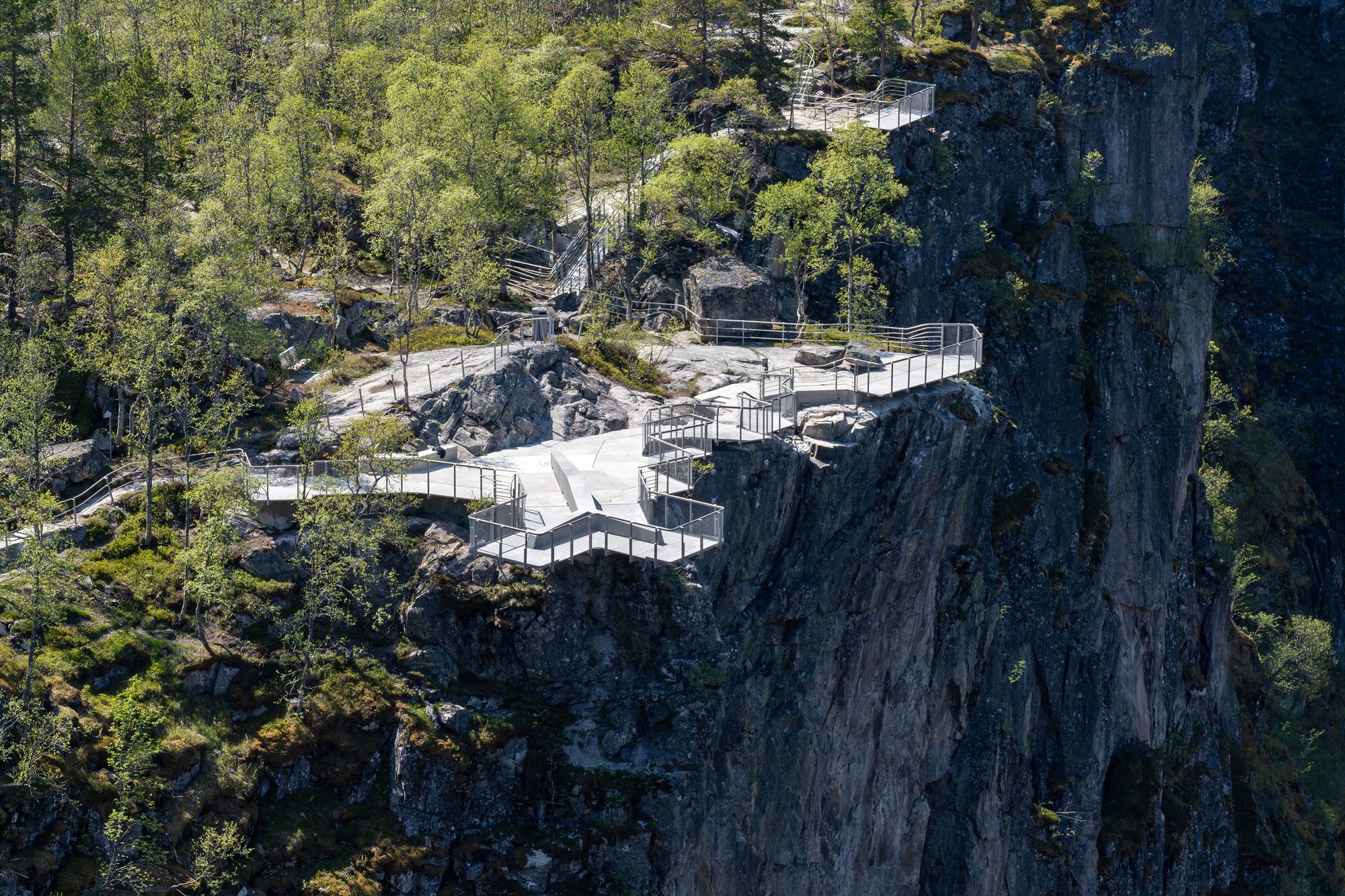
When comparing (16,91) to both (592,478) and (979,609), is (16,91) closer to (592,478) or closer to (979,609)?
(592,478)

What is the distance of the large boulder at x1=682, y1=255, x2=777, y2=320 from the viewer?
5953 centimetres

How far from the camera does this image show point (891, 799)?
51.5 meters

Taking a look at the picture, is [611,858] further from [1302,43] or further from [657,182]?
[1302,43]

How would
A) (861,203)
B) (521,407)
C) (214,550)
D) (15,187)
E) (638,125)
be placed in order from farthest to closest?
1. (638,125)
2. (861,203)
3. (15,187)
4. (521,407)
5. (214,550)

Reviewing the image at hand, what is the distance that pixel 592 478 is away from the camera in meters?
42.8

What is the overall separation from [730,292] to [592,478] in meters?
18.8

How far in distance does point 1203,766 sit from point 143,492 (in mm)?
59283

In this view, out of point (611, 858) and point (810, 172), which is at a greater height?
point (810, 172)

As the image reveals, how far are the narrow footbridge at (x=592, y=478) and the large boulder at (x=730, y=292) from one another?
846cm

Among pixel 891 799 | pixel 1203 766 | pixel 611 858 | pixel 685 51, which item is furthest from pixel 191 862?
pixel 1203 766

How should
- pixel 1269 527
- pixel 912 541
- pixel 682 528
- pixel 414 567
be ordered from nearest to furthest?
pixel 682 528
pixel 414 567
pixel 912 541
pixel 1269 527

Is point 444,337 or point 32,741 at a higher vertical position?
point 444,337

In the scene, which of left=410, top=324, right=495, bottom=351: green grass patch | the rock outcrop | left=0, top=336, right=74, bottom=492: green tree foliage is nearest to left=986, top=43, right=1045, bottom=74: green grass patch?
left=410, top=324, right=495, bottom=351: green grass patch

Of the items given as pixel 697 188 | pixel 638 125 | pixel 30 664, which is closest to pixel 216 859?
pixel 30 664
